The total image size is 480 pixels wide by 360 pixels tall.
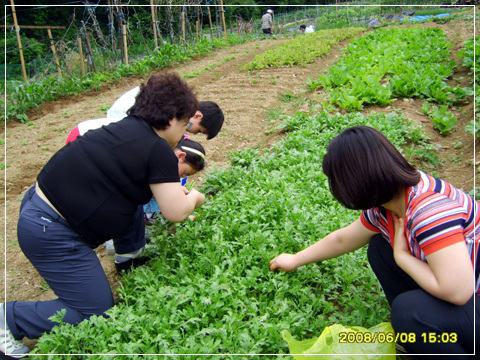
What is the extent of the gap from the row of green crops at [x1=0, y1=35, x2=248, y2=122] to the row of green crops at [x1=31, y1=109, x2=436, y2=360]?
17.8 ft

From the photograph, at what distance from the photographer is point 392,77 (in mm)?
7090

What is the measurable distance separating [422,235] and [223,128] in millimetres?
4837

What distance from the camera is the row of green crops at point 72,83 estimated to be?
807cm

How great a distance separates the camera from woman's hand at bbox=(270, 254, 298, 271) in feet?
8.05

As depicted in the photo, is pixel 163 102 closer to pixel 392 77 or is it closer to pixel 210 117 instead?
pixel 210 117

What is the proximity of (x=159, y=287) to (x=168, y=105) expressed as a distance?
1.16 metres

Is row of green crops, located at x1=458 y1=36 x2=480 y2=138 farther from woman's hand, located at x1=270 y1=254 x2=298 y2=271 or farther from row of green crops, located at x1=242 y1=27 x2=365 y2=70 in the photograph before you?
row of green crops, located at x1=242 y1=27 x2=365 y2=70

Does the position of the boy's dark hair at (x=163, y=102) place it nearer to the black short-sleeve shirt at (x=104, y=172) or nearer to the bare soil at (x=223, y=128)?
the black short-sleeve shirt at (x=104, y=172)

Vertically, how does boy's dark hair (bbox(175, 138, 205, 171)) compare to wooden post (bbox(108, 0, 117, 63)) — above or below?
below

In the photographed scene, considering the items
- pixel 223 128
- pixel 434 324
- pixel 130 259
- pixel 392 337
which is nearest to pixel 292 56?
pixel 223 128

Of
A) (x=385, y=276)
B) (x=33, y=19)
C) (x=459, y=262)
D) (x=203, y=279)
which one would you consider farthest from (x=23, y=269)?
(x=33, y=19)

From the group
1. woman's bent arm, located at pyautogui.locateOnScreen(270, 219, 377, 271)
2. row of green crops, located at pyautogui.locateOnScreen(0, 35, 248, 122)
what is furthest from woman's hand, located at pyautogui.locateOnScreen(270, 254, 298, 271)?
row of green crops, located at pyautogui.locateOnScreen(0, 35, 248, 122)

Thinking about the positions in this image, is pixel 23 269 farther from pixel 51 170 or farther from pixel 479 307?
pixel 479 307

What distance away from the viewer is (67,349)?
215 centimetres
